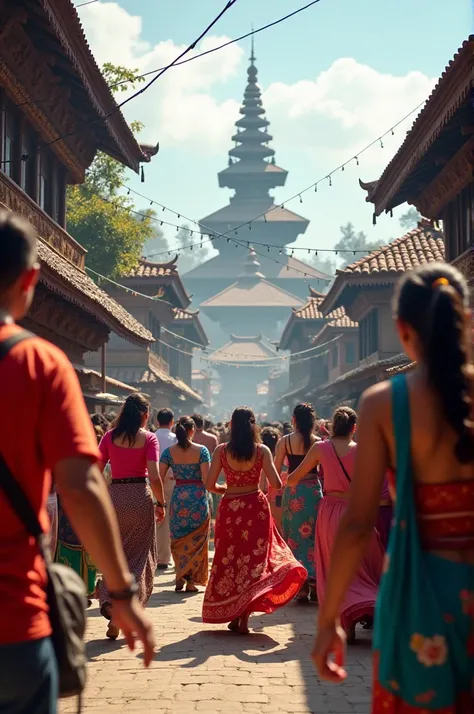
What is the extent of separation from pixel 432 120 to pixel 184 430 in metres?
6.11

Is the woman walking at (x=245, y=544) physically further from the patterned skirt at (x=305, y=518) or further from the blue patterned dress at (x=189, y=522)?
the blue patterned dress at (x=189, y=522)

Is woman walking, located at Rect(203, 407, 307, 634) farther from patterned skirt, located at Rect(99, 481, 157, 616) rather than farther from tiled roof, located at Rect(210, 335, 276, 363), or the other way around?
tiled roof, located at Rect(210, 335, 276, 363)

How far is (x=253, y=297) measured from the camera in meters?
93.2

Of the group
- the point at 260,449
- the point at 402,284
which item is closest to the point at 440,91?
the point at 260,449

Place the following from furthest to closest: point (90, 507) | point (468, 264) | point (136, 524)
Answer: point (468, 264) < point (136, 524) < point (90, 507)

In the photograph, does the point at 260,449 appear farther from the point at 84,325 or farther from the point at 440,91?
the point at 84,325

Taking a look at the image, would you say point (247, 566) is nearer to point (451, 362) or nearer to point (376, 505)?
point (376, 505)

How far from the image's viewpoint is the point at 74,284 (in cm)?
1575

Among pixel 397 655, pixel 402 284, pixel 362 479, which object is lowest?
pixel 397 655

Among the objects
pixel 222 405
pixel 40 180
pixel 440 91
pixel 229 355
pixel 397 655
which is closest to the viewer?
pixel 397 655

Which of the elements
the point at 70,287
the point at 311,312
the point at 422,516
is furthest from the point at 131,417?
the point at 311,312

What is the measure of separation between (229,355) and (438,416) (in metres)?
84.5

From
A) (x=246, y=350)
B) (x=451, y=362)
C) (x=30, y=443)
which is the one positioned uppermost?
(x=246, y=350)

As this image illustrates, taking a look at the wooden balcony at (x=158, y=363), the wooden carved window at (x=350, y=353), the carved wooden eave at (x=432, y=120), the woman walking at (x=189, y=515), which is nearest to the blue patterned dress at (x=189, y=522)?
the woman walking at (x=189, y=515)
